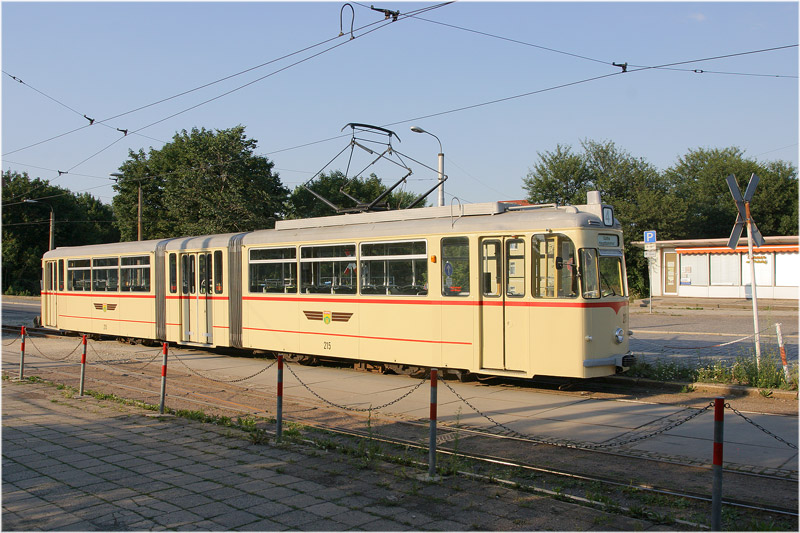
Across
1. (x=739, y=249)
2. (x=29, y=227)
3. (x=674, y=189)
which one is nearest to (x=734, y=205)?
(x=674, y=189)

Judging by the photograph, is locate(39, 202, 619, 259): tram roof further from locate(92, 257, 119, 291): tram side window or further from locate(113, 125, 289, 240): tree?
locate(113, 125, 289, 240): tree

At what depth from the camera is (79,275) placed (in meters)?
23.4

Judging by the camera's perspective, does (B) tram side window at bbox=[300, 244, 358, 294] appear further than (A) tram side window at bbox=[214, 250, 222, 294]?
No

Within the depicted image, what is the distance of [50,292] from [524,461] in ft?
75.9

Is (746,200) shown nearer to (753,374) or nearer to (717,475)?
(753,374)

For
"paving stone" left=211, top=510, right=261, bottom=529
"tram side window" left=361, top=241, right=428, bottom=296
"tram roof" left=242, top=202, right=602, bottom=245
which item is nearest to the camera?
"paving stone" left=211, top=510, right=261, bottom=529

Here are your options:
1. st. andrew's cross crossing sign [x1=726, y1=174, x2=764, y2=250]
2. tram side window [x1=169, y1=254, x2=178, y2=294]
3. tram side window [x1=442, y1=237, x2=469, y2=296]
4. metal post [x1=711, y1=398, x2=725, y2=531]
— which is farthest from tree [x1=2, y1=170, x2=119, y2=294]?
metal post [x1=711, y1=398, x2=725, y2=531]

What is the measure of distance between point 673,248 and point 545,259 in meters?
30.4

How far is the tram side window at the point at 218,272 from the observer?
17750 mm

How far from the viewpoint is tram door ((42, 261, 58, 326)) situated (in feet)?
81.9

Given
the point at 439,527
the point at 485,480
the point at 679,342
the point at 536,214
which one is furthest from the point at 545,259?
the point at 679,342

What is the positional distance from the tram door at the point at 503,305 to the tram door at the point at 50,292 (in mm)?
19157

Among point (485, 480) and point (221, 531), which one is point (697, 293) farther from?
point (221, 531)

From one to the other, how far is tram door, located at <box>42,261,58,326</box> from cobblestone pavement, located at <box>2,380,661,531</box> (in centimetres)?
1799
